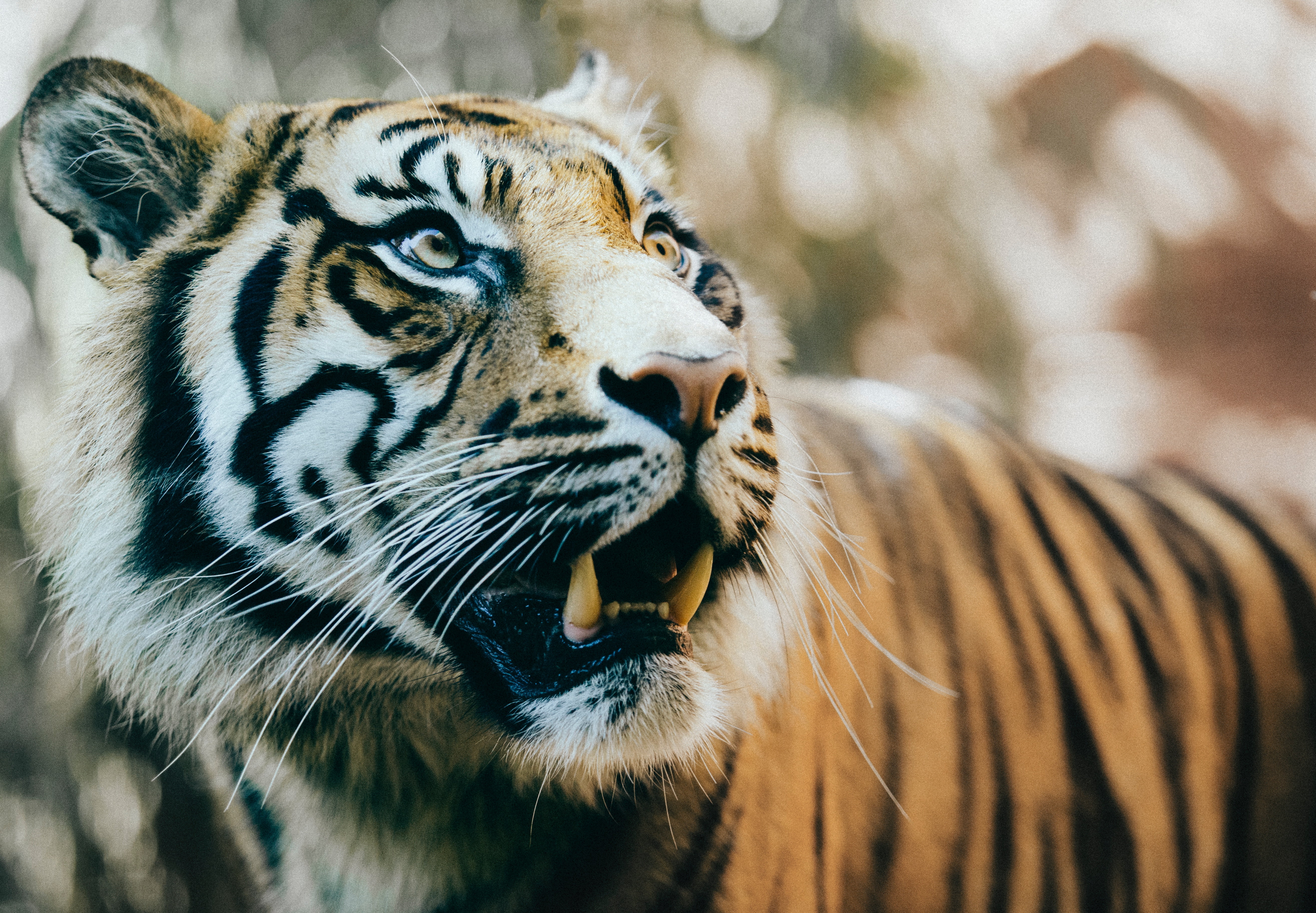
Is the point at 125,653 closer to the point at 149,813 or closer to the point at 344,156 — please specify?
the point at 344,156

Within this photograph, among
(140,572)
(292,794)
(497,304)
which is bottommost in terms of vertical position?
(292,794)

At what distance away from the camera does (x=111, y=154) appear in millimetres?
667

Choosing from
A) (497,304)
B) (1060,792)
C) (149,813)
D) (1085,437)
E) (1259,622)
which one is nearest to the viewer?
(497,304)

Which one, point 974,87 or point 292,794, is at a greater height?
point 974,87

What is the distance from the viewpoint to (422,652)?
0.62 m

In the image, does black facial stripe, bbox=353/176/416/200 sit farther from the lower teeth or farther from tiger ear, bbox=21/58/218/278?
the lower teeth

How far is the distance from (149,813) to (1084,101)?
1.86m

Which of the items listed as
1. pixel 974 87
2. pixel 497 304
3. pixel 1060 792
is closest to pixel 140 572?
pixel 497 304

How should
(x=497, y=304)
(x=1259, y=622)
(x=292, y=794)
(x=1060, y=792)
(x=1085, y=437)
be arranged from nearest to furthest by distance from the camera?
(x=497, y=304)
(x=292, y=794)
(x=1060, y=792)
(x=1259, y=622)
(x=1085, y=437)

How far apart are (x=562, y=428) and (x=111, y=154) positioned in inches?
A: 17.3

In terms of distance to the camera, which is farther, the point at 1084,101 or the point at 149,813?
the point at 1084,101

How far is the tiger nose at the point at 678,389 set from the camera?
49cm

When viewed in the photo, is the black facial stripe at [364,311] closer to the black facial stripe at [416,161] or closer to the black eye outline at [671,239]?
the black facial stripe at [416,161]

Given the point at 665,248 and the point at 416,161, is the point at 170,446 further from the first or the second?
the point at 665,248
